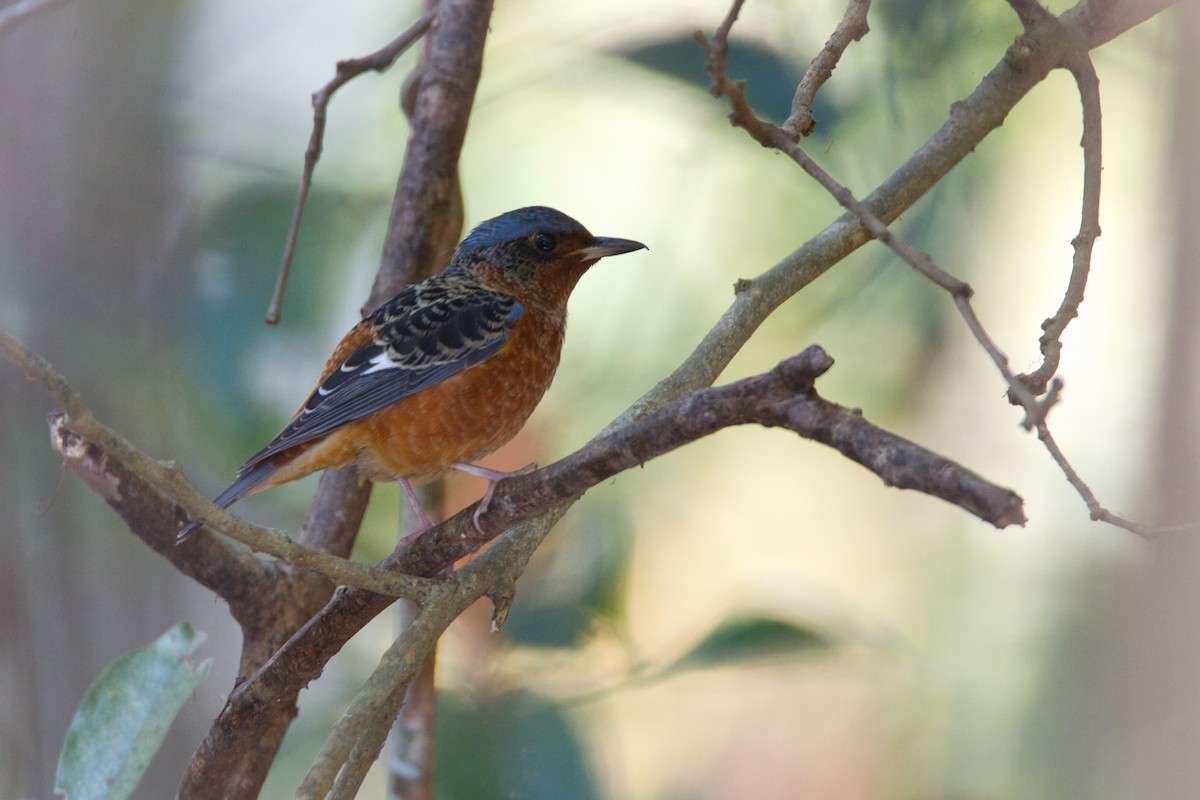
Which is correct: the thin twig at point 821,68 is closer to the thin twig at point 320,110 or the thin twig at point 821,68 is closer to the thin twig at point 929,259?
the thin twig at point 929,259

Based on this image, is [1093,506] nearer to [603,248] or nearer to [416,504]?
[416,504]

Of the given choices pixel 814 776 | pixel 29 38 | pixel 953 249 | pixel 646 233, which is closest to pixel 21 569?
pixel 29 38

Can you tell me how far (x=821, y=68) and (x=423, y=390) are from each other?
173 cm

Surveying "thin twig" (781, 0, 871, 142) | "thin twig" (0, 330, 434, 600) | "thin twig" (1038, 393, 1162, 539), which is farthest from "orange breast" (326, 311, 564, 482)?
"thin twig" (1038, 393, 1162, 539)

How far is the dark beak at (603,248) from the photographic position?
13.2ft

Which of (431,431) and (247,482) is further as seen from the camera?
(431,431)

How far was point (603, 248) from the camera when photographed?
4141 mm

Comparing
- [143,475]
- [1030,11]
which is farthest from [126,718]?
[1030,11]

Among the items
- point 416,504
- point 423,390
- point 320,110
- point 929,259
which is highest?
point 320,110

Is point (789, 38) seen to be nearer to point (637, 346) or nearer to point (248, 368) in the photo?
point (637, 346)

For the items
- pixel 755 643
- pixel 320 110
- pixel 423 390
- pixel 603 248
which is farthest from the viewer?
pixel 603 248

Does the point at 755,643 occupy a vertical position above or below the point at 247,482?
below

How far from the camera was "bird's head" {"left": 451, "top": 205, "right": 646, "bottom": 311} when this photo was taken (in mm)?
4125

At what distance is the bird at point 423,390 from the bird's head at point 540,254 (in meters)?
0.07
